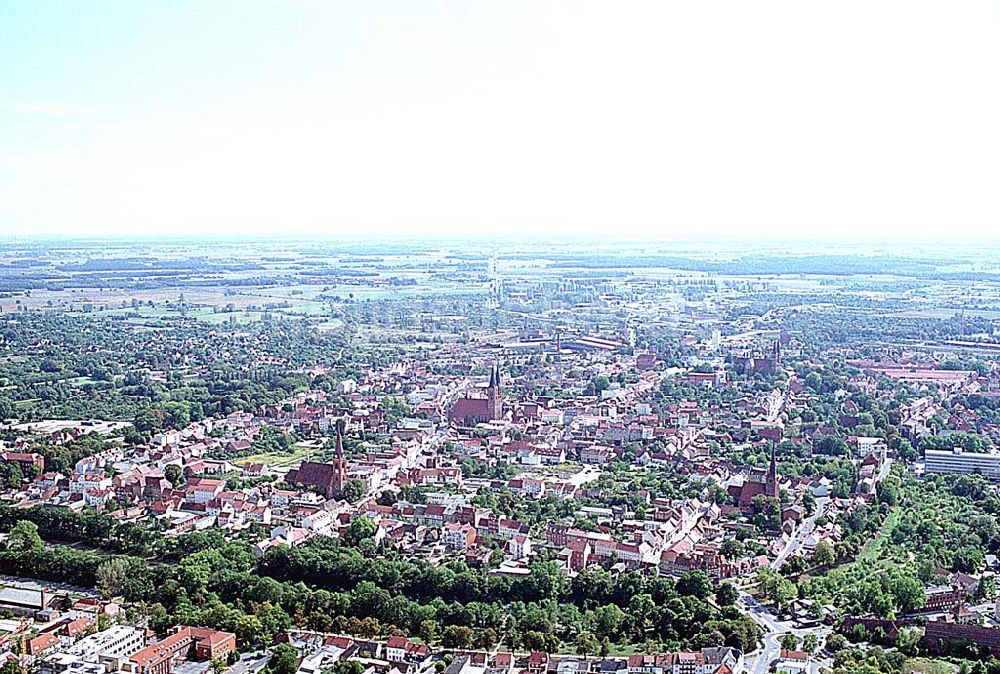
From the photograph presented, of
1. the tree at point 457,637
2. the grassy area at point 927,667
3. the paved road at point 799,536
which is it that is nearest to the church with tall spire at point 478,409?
the paved road at point 799,536

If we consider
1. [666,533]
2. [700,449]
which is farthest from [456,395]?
[666,533]

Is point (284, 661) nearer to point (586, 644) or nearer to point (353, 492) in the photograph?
point (586, 644)

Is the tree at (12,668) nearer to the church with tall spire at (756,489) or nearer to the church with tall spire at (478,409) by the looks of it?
the church with tall spire at (756,489)

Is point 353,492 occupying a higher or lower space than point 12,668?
lower

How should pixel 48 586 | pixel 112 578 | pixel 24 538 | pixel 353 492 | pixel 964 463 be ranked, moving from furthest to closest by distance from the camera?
pixel 964 463 → pixel 353 492 → pixel 24 538 → pixel 48 586 → pixel 112 578

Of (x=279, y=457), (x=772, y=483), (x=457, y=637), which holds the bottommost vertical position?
(x=279, y=457)

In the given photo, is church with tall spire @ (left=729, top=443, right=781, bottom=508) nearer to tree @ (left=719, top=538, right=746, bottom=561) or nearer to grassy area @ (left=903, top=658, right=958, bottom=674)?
tree @ (left=719, top=538, right=746, bottom=561)

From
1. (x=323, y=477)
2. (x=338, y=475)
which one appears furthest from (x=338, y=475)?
(x=323, y=477)

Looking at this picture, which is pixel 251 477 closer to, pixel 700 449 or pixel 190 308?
pixel 700 449
